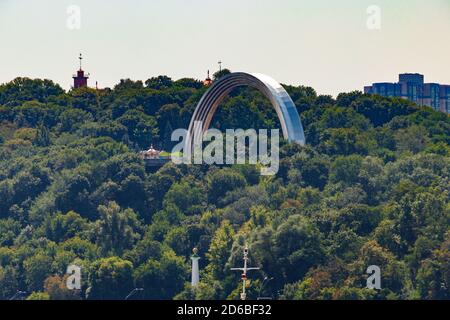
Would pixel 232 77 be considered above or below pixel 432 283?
above

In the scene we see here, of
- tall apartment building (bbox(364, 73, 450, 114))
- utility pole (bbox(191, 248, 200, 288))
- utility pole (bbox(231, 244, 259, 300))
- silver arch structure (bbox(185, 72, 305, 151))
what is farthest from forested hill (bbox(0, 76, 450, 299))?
tall apartment building (bbox(364, 73, 450, 114))

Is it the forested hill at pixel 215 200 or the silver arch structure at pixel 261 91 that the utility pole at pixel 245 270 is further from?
the silver arch structure at pixel 261 91

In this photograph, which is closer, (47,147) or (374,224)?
(374,224)

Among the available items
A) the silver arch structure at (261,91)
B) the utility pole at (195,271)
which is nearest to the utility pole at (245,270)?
the utility pole at (195,271)

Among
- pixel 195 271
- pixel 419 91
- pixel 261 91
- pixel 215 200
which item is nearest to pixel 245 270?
pixel 195 271
